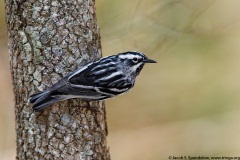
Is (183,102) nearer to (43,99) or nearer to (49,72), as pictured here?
(49,72)

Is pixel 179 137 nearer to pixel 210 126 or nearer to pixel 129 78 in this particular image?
pixel 210 126

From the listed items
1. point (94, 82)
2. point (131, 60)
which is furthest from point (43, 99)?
point (131, 60)

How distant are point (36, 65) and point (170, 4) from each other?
2.47m

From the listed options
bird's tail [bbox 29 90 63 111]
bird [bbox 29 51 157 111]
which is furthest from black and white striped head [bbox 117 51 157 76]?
bird's tail [bbox 29 90 63 111]

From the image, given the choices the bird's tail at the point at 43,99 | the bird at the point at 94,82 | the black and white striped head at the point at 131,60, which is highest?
the black and white striped head at the point at 131,60

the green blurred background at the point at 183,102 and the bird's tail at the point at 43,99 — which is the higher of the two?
the green blurred background at the point at 183,102

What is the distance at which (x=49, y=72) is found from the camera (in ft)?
13.1

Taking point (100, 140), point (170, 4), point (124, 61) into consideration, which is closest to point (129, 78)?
point (124, 61)

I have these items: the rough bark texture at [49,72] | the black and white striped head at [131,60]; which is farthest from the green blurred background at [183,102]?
the rough bark texture at [49,72]

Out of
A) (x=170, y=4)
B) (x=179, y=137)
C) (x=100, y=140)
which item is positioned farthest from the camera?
(x=179, y=137)

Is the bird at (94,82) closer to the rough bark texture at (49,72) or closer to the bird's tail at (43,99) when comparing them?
the bird's tail at (43,99)

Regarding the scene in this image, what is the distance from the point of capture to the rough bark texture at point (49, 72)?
156 inches

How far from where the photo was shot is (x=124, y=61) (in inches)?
166

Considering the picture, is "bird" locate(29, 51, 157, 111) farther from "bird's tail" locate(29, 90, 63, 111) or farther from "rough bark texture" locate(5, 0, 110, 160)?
"rough bark texture" locate(5, 0, 110, 160)
